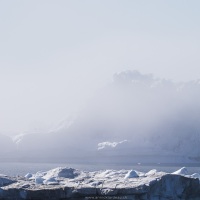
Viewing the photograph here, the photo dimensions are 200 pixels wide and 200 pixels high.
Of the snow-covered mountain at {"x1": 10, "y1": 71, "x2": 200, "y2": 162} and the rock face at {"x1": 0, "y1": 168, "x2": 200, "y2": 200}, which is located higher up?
the snow-covered mountain at {"x1": 10, "y1": 71, "x2": 200, "y2": 162}

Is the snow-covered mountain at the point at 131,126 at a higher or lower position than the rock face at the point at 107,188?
higher

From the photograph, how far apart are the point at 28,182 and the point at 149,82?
12821cm

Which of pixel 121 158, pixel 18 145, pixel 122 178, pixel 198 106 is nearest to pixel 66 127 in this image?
pixel 18 145

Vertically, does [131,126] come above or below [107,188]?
above

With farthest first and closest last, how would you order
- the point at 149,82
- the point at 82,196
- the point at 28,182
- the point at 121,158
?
1. the point at 149,82
2. the point at 121,158
3. the point at 28,182
4. the point at 82,196

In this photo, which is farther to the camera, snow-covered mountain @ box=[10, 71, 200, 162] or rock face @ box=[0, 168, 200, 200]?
snow-covered mountain @ box=[10, 71, 200, 162]

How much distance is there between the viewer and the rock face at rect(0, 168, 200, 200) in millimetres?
26709

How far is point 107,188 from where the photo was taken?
27219mm

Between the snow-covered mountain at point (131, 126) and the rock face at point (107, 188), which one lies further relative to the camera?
the snow-covered mountain at point (131, 126)

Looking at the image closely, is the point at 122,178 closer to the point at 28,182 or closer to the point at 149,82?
the point at 28,182

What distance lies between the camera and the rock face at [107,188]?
26.7 metres

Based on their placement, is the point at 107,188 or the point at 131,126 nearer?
the point at 107,188

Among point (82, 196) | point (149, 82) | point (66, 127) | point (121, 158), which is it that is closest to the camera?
point (82, 196)

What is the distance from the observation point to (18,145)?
391 ft
